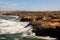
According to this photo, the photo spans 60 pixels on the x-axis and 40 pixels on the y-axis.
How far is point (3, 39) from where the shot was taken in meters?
26.5

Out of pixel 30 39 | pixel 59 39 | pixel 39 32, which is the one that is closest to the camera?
pixel 59 39

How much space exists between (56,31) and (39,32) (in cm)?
300

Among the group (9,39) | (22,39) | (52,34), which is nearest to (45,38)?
(52,34)

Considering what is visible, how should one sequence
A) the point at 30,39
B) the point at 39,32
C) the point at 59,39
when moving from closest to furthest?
the point at 59,39 < the point at 30,39 < the point at 39,32

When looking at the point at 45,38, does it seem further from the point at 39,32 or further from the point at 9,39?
the point at 9,39

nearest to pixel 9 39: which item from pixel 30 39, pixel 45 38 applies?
pixel 30 39

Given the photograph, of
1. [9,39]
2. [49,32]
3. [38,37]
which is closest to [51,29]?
[49,32]

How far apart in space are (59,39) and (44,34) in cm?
363

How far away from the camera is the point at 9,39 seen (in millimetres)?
26891

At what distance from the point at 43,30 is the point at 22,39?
3.39 metres

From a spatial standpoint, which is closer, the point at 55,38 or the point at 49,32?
the point at 55,38

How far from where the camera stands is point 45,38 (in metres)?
26.7

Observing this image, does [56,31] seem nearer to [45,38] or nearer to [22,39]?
[45,38]

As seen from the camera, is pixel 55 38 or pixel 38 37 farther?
pixel 38 37
